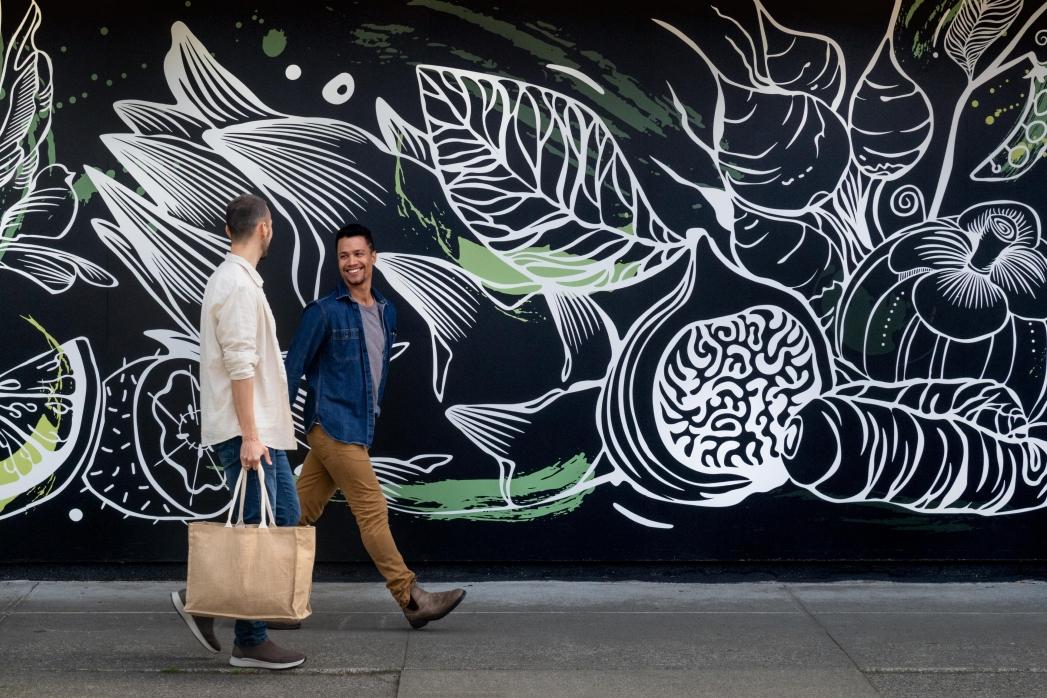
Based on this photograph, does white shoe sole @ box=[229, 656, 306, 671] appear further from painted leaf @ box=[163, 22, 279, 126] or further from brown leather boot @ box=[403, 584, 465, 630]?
painted leaf @ box=[163, 22, 279, 126]

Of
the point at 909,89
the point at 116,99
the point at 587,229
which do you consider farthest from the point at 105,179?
the point at 909,89

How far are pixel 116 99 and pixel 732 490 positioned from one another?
12.7 ft

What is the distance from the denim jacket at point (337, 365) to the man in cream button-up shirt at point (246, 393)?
1.48ft

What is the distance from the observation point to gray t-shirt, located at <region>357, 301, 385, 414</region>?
5.82 metres

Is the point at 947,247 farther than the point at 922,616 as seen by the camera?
Yes

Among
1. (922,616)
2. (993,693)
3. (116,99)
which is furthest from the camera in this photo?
(116,99)

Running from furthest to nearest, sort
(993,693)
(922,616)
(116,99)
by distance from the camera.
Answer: (116,99)
(922,616)
(993,693)

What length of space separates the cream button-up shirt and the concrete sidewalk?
1.01 metres

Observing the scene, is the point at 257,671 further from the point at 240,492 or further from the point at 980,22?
the point at 980,22

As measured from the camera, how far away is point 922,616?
6219 mm

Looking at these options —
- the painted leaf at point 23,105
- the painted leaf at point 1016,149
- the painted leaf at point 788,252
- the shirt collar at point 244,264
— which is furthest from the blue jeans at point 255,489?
the painted leaf at point 1016,149

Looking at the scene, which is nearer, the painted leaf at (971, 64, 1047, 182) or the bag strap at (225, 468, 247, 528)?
the bag strap at (225, 468, 247, 528)

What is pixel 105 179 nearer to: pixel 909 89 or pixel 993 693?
pixel 909 89

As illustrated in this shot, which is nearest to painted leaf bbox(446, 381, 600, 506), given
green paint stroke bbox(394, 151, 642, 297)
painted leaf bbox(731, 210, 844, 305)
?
green paint stroke bbox(394, 151, 642, 297)
